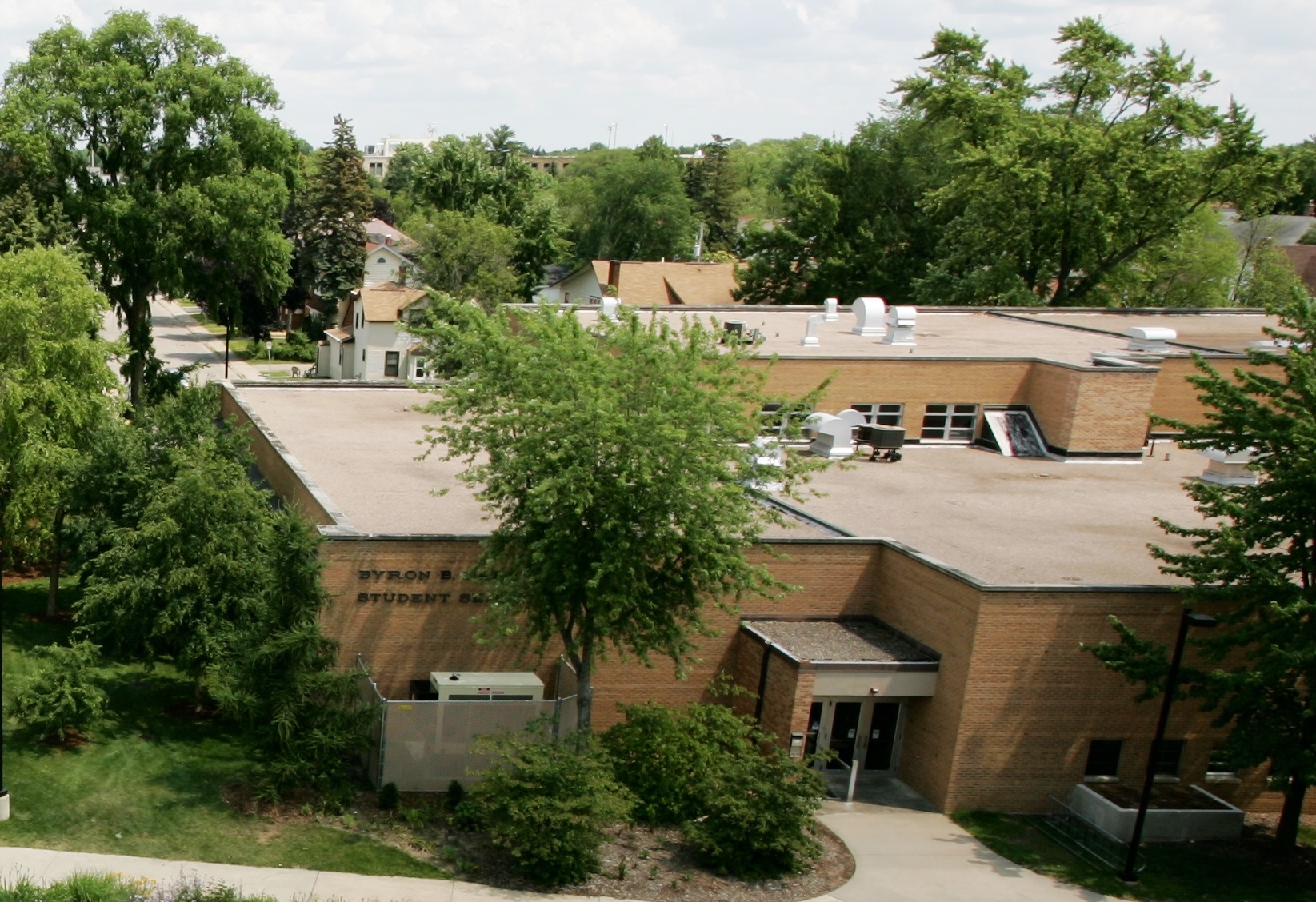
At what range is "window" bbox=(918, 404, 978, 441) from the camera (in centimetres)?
3725

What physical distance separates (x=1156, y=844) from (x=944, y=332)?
2331 cm

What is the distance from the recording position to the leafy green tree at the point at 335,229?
77000mm

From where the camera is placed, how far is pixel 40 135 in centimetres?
3853

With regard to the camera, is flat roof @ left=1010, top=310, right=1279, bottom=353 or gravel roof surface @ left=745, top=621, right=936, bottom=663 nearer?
gravel roof surface @ left=745, top=621, right=936, bottom=663

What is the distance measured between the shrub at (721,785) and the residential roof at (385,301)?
41763mm

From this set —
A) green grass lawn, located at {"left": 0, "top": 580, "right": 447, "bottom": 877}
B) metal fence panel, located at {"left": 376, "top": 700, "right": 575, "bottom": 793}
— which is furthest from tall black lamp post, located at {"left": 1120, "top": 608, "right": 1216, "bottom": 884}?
green grass lawn, located at {"left": 0, "top": 580, "right": 447, "bottom": 877}

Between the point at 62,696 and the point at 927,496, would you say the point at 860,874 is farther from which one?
the point at 62,696

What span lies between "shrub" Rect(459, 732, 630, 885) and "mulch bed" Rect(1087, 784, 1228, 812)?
844 centimetres

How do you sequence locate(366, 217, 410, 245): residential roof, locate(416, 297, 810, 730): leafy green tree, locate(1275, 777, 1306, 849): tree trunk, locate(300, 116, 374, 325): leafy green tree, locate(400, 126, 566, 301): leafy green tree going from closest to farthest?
locate(416, 297, 810, 730): leafy green tree
locate(1275, 777, 1306, 849): tree trunk
locate(400, 126, 566, 301): leafy green tree
locate(300, 116, 374, 325): leafy green tree
locate(366, 217, 410, 245): residential roof

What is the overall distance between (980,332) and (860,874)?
2685 centimetres

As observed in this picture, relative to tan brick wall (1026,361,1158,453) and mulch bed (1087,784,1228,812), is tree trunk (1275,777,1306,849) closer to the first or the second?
mulch bed (1087,784,1228,812)

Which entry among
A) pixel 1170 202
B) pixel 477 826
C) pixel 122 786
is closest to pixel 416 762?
pixel 477 826

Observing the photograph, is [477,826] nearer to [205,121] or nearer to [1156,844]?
[1156,844]

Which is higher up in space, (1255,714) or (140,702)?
(1255,714)
